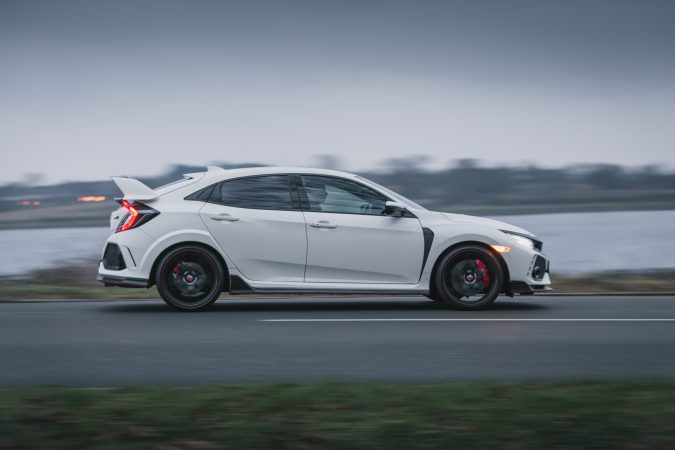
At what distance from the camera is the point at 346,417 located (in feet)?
15.1

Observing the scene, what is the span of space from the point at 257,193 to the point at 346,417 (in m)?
5.84

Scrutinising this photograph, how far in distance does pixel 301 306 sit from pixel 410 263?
62.1 inches

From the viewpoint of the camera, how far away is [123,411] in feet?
15.6

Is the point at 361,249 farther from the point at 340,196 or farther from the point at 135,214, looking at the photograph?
the point at 135,214

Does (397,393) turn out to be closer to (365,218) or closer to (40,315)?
(365,218)

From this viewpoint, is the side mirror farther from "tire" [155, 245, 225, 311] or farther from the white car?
"tire" [155, 245, 225, 311]

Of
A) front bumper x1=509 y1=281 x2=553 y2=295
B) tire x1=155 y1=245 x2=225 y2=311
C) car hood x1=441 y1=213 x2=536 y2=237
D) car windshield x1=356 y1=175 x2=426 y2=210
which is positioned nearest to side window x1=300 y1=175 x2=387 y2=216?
car windshield x1=356 y1=175 x2=426 y2=210

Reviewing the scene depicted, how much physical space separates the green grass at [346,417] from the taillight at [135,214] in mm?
4735

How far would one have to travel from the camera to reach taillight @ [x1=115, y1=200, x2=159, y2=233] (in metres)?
9.95

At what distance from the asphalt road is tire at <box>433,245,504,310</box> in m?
0.24

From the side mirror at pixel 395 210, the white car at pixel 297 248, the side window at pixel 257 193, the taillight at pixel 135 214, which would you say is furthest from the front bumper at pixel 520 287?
the taillight at pixel 135 214

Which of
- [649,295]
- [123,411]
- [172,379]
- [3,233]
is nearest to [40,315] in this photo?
[172,379]

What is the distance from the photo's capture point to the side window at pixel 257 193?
399 inches

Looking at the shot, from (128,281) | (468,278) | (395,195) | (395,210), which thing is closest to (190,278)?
(128,281)
